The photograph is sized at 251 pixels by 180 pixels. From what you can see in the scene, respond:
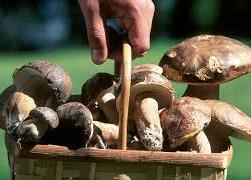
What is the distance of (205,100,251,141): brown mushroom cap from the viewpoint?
1906mm

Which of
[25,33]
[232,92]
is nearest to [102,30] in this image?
[232,92]

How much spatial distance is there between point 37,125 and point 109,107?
10.4 inches

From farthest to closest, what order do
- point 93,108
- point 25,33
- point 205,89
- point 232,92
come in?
point 25,33, point 232,92, point 205,89, point 93,108

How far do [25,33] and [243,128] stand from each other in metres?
9.27

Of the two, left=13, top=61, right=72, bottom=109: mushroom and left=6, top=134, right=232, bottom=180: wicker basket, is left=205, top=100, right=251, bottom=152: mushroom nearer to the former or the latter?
left=6, top=134, right=232, bottom=180: wicker basket

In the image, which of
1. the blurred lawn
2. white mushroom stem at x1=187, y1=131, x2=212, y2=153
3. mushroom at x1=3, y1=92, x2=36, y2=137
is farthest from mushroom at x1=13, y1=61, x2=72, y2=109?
the blurred lawn

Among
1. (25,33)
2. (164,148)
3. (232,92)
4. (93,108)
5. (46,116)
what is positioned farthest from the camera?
(25,33)

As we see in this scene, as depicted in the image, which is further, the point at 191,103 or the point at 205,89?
the point at 205,89

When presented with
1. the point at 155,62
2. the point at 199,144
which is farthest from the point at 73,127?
the point at 155,62

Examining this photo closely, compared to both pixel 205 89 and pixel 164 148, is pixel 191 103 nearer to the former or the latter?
pixel 164 148

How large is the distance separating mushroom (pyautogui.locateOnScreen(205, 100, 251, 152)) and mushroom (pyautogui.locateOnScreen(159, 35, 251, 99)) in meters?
0.09

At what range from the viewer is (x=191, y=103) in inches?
72.0

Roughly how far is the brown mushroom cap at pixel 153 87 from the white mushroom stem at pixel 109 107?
0.16ft

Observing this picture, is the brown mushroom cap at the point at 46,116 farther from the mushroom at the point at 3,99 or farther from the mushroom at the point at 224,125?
the mushroom at the point at 224,125
